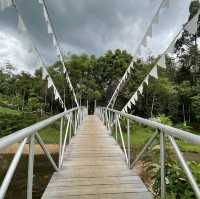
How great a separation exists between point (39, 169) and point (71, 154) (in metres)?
5.86

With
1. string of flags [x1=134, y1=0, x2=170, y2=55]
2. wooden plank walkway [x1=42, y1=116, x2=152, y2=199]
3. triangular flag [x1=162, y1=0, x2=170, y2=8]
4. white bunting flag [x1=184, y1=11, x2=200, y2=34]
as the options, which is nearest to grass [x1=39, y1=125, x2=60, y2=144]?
wooden plank walkway [x1=42, y1=116, x2=152, y2=199]

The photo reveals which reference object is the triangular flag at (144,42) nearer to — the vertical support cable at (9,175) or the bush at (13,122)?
the vertical support cable at (9,175)

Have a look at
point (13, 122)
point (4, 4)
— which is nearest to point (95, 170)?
point (4, 4)

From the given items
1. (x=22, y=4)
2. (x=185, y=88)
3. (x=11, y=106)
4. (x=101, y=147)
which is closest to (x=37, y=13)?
(x=22, y=4)

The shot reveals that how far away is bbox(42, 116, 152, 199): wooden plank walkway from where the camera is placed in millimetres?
3129

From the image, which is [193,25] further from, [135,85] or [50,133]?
[135,85]

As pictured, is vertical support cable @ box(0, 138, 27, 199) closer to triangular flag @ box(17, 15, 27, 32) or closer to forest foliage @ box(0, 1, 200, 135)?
triangular flag @ box(17, 15, 27, 32)

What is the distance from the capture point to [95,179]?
144 inches

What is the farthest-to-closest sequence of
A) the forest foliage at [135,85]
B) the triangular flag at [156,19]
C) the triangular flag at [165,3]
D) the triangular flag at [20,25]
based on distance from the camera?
the forest foliage at [135,85], the triangular flag at [156,19], the triangular flag at [20,25], the triangular flag at [165,3]

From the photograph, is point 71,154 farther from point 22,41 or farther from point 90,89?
point 90,89

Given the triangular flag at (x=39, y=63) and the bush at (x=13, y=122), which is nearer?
the triangular flag at (x=39, y=63)

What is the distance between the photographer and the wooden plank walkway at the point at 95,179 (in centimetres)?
313

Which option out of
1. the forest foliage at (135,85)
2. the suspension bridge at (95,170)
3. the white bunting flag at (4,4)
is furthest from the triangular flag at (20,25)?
the forest foliage at (135,85)

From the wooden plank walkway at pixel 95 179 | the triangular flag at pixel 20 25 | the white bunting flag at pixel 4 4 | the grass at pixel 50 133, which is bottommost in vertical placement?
the wooden plank walkway at pixel 95 179
